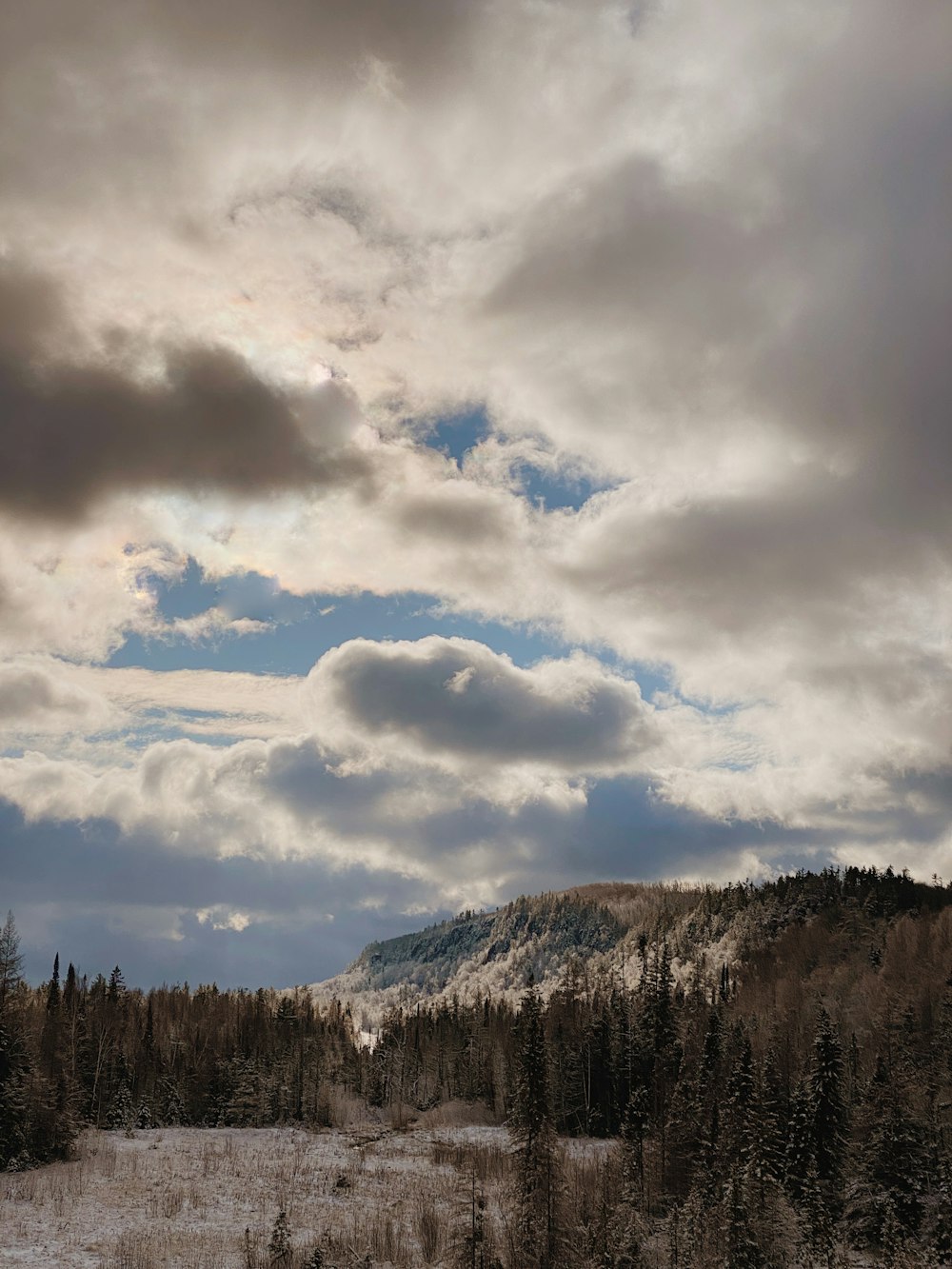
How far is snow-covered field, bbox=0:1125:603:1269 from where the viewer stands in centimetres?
4312

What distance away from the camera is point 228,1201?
54312mm

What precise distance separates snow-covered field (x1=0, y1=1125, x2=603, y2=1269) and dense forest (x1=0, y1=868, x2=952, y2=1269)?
16.2 ft

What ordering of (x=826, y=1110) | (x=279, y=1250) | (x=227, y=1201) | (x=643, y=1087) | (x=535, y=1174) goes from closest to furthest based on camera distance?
(x=279, y=1250)
(x=535, y=1174)
(x=227, y=1201)
(x=826, y=1110)
(x=643, y=1087)

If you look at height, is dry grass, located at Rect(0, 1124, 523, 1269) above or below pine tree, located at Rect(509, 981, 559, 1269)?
below

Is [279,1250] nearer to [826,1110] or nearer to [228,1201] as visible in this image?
[228,1201]

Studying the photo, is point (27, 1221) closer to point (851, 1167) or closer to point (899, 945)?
point (851, 1167)

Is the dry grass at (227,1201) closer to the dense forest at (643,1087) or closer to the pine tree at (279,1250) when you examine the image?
the pine tree at (279,1250)

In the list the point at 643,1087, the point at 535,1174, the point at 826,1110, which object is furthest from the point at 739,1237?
the point at 643,1087

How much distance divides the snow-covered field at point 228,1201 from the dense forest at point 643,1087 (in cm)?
493

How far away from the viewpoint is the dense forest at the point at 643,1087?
47.5 meters

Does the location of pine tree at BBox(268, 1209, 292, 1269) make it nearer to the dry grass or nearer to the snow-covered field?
the dry grass

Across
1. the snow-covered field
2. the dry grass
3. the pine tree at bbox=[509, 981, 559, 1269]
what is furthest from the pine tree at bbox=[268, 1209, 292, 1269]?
the pine tree at bbox=[509, 981, 559, 1269]

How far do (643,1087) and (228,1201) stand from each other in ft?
156

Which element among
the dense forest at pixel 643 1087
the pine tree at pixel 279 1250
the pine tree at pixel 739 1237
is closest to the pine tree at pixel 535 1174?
the dense forest at pixel 643 1087
